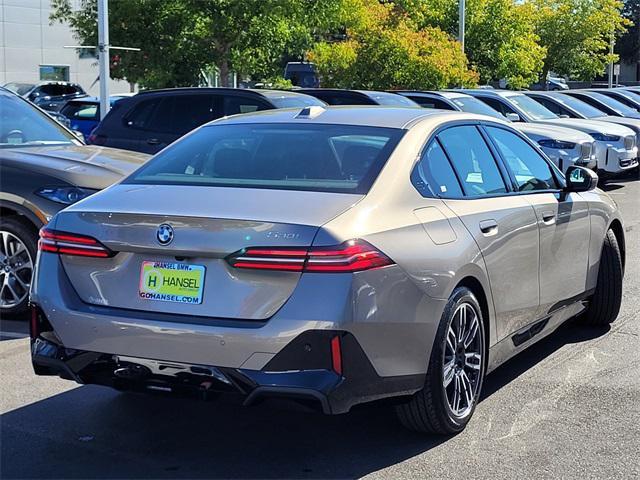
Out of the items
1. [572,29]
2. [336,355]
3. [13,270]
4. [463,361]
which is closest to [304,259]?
[336,355]

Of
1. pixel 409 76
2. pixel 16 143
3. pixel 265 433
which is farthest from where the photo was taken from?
pixel 409 76

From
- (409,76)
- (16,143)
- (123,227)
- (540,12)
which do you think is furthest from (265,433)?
(540,12)

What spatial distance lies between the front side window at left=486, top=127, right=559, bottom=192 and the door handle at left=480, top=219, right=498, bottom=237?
2.40ft

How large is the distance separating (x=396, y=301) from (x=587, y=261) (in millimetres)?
2713

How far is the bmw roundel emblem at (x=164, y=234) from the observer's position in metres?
3.96

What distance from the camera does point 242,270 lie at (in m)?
3.87

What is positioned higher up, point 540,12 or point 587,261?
point 540,12

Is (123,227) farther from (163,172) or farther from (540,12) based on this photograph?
(540,12)

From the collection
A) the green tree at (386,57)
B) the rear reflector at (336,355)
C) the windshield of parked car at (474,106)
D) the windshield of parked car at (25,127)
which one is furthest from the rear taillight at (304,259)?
the green tree at (386,57)

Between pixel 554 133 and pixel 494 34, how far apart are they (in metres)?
14.2

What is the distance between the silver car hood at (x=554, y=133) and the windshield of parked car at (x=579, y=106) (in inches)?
161

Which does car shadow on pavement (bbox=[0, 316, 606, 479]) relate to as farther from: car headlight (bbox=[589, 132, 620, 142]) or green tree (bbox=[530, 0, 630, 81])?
green tree (bbox=[530, 0, 630, 81])

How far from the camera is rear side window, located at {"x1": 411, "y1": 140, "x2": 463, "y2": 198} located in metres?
4.59

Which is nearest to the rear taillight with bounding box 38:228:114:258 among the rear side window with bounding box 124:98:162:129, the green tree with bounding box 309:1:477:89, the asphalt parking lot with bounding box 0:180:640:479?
the asphalt parking lot with bounding box 0:180:640:479
